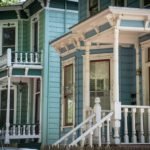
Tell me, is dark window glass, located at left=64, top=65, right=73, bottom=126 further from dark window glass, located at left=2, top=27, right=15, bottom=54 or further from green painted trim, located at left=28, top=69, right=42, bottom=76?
dark window glass, located at left=2, top=27, right=15, bottom=54

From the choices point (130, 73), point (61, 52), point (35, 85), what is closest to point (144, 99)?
point (130, 73)

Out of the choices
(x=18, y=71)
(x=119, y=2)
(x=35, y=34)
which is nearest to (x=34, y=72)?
(x=18, y=71)

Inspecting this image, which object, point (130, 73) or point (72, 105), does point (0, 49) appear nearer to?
point (72, 105)

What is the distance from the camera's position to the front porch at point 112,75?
495 inches

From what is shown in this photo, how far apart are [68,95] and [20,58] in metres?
4.56

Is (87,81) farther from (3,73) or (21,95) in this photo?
(21,95)

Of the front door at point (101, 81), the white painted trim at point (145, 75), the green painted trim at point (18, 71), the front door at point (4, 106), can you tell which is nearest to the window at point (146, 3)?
the white painted trim at point (145, 75)

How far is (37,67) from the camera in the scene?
74.9ft

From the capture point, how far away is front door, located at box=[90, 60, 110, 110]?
53.4 ft

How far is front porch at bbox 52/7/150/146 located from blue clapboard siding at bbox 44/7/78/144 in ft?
11.0

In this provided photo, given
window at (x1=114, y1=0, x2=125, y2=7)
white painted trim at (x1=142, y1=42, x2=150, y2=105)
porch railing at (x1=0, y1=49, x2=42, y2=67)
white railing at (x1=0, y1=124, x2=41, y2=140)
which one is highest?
window at (x1=114, y1=0, x2=125, y2=7)

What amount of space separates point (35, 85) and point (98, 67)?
8.35m

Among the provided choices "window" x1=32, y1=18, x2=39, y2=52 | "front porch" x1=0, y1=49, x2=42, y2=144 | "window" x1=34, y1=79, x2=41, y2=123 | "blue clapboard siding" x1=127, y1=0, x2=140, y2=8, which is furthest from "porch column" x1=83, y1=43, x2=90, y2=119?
"window" x1=32, y1=18, x2=39, y2=52

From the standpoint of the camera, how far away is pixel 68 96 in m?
19.2
